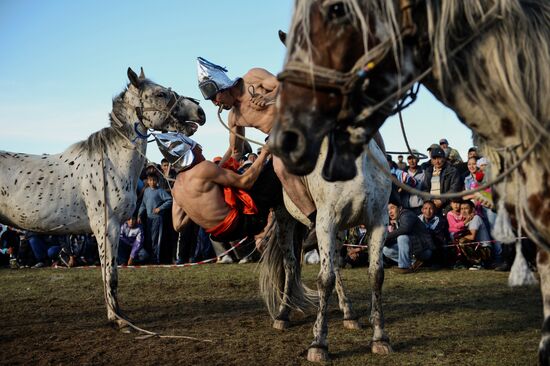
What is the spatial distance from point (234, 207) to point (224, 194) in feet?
0.62

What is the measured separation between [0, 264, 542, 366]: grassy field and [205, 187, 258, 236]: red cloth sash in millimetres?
1114

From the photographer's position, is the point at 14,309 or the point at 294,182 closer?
the point at 294,182

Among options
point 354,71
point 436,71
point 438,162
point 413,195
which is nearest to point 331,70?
point 354,71

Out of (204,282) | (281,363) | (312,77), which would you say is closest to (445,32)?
(312,77)

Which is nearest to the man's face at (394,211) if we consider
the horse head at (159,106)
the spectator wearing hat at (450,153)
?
the spectator wearing hat at (450,153)

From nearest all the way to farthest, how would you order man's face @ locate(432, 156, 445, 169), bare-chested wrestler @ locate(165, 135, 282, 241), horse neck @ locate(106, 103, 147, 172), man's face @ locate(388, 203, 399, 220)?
bare-chested wrestler @ locate(165, 135, 282, 241)
horse neck @ locate(106, 103, 147, 172)
man's face @ locate(388, 203, 399, 220)
man's face @ locate(432, 156, 445, 169)

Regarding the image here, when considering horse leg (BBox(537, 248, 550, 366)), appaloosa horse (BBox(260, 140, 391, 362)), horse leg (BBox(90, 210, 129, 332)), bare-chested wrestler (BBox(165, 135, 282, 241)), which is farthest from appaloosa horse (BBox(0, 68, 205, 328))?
horse leg (BBox(537, 248, 550, 366))

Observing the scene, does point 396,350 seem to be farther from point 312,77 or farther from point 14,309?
point 14,309

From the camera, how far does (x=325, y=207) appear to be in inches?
221

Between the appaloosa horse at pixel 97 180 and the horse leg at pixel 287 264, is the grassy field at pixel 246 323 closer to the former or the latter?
the horse leg at pixel 287 264

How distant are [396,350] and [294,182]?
1878mm

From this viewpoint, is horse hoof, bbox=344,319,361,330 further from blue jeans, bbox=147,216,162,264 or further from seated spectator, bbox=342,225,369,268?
blue jeans, bbox=147,216,162,264

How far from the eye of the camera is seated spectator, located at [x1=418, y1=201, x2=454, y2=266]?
11273 mm

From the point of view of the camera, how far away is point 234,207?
686cm
